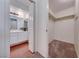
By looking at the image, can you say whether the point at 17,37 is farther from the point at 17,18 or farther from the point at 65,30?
the point at 65,30

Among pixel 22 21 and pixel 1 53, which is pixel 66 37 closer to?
pixel 22 21

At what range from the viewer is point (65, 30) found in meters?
4.44

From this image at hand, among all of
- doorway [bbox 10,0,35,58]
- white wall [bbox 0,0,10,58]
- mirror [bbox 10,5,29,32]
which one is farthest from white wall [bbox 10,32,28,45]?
white wall [bbox 0,0,10,58]

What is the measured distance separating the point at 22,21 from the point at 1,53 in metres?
3.28

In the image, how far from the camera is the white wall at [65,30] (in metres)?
4.10

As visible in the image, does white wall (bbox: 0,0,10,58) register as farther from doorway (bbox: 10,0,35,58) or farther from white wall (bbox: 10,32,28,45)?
white wall (bbox: 10,32,28,45)

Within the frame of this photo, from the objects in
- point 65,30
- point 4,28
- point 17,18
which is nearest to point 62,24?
point 65,30

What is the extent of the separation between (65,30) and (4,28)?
3.84 meters

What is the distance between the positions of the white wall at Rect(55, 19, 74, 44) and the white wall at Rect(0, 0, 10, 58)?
365 cm

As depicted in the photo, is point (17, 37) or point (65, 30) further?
point (65, 30)

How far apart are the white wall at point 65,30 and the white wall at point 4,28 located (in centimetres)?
365

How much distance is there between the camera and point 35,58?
201 centimetres

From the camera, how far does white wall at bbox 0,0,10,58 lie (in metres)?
1.32

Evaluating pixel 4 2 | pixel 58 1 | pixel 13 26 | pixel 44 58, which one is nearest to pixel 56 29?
pixel 58 1
